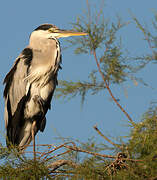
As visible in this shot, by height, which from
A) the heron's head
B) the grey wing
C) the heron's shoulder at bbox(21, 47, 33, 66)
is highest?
the heron's head

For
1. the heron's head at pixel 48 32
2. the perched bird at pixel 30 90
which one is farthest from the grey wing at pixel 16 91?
the heron's head at pixel 48 32

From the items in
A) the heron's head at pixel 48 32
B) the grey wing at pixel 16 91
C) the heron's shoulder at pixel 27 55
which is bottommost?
the grey wing at pixel 16 91

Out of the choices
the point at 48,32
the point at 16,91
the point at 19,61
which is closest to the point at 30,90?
the point at 16,91

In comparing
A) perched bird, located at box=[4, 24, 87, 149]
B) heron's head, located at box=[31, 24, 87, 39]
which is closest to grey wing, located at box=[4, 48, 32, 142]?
perched bird, located at box=[4, 24, 87, 149]

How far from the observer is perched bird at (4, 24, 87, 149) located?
3.13 meters

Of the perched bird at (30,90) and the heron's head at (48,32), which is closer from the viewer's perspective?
the perched bird at (30,90)

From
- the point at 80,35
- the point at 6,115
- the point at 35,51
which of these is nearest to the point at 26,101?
the point at 6,115

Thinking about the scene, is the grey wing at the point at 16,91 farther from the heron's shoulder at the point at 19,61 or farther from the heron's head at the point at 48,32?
the heron's head at the point at 48,32

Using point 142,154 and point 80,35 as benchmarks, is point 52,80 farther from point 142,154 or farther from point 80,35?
point 142,154

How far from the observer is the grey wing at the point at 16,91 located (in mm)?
3133

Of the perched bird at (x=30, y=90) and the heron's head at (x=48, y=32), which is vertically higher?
the heron's head at (x=48, y=32)

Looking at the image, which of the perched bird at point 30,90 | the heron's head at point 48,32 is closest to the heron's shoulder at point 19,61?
the perched bird at point 30,90

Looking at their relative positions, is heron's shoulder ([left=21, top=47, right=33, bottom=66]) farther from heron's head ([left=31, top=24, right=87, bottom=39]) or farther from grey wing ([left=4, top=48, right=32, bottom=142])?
heron's head ([left=31, top=24, right=87, bottom=39])

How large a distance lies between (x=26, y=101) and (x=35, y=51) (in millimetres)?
488
